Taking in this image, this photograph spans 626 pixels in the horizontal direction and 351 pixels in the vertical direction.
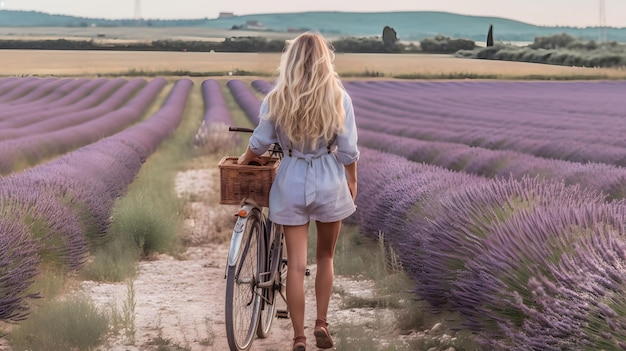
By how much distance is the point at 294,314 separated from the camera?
145 inches

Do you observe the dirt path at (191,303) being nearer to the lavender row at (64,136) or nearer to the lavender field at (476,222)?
the lavender field at (476,222)

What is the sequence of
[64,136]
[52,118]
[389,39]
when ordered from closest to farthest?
[64,136] → [52,118] → [389,39]

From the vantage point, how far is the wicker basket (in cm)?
360

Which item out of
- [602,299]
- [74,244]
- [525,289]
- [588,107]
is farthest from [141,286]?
[588,107]

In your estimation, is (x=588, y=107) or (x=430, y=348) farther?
(x=588, y=107)

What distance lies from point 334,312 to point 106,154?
4.38m

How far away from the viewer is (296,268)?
364 centimetres

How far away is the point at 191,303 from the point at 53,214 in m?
0.94

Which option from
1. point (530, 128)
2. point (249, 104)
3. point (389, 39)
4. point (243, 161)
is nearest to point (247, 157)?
point (243, 161)

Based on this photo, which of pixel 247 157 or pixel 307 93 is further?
pixel 247 157

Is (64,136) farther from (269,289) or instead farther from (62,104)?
(62,104)

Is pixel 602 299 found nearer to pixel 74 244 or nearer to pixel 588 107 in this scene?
pixel 74 244

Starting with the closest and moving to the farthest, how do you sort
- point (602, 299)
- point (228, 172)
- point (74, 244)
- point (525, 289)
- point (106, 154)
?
point (602, 299) < point (525, 289) < point (228, 172) < point (74, 244) < point (106, 154)

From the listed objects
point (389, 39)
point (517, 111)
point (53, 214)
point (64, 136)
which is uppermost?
point (389, 39)
